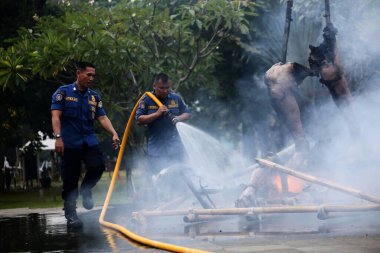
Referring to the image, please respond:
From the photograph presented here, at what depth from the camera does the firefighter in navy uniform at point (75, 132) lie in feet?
31.5

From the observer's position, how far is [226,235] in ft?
24.3

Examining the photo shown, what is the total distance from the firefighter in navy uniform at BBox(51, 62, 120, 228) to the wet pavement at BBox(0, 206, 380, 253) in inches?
21.0

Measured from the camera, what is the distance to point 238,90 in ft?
90.8

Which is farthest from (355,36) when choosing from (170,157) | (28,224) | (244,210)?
(28,224)

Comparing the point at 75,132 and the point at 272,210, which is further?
the point at 75,132

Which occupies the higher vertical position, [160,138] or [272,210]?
[160,138]

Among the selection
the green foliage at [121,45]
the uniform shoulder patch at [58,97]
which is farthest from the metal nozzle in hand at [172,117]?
the green foliage at [121,45]

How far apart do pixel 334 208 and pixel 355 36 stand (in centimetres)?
445

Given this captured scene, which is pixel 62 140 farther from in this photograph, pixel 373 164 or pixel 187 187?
pixel 373 164

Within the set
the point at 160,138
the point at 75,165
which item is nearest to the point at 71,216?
the point at 75,165

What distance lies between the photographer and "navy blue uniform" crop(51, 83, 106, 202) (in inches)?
378

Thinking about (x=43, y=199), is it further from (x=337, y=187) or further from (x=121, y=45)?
(x=337, y=187)

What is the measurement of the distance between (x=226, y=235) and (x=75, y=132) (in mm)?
2953

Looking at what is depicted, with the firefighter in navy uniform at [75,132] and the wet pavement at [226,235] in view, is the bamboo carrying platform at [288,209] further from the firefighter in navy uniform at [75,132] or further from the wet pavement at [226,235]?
the firefighter in navy uniform at [75,132]
